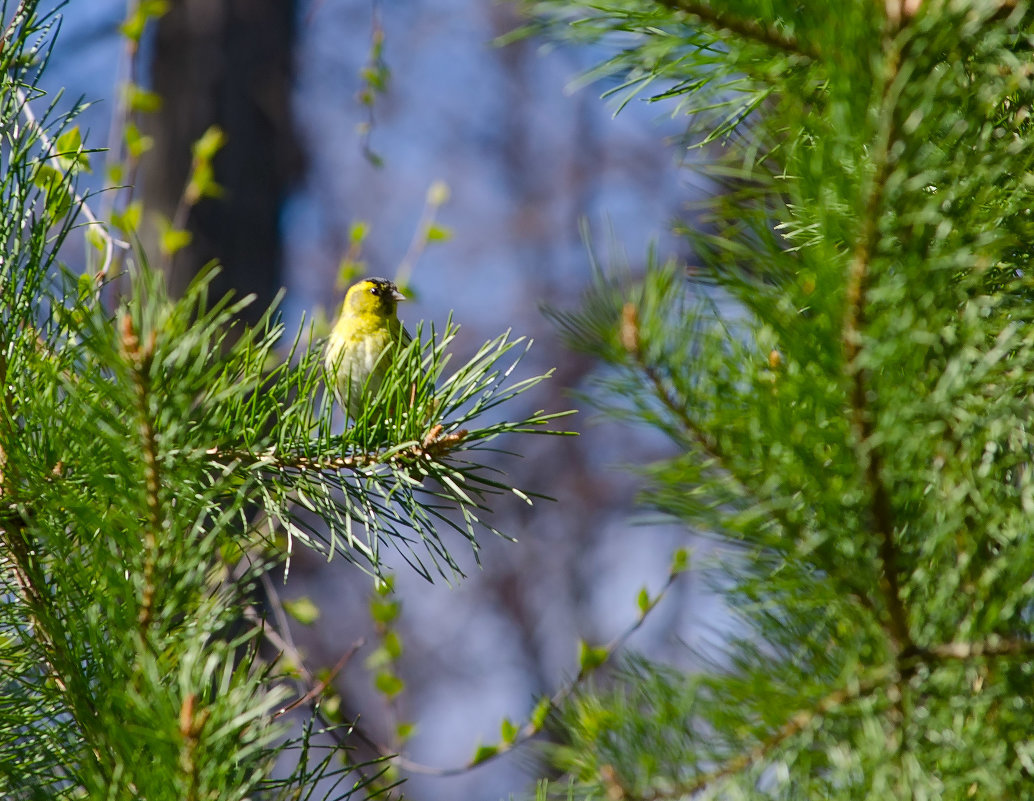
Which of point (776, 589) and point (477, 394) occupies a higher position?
point (477, 394)

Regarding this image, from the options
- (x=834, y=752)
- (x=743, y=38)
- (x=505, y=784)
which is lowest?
(x=505, y=784)

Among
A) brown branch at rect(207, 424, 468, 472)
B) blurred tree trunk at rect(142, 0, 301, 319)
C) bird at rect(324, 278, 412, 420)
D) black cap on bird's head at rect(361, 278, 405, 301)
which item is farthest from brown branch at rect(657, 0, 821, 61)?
blurred tree trunk at rect(142, 0, 301, 319)

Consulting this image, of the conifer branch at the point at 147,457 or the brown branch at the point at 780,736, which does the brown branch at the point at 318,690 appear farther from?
the brown branch at the point at 780,736

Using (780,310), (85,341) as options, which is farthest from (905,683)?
(85,341)

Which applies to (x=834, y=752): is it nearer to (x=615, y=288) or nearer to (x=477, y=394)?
(x=615, y=288)

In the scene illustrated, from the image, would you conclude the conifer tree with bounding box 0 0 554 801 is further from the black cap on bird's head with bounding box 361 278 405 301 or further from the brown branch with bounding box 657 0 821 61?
the black cap on bird's head with bounding box 361 278 405 301

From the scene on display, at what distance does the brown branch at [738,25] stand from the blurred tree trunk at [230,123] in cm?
338

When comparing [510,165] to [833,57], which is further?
[510,165]

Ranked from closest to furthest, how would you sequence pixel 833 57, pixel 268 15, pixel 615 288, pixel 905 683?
pixel 833 57 < pixel 905 683 < pixel 615 288 < pixel 268 15

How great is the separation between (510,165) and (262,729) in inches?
362

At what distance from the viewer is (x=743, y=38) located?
39.4 inches

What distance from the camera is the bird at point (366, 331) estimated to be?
267cm

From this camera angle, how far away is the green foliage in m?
0.75

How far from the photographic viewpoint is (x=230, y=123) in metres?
4.75
